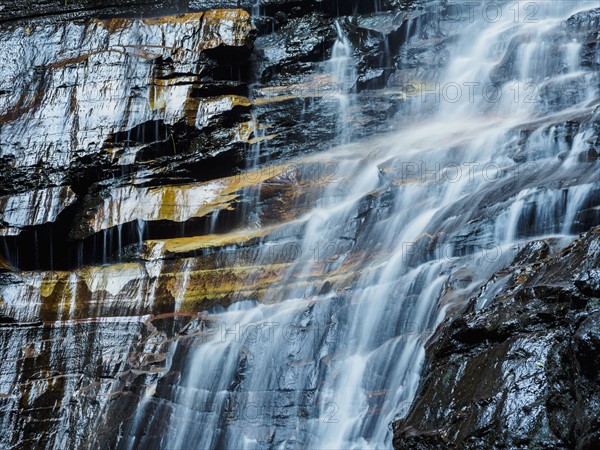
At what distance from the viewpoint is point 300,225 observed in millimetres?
12203

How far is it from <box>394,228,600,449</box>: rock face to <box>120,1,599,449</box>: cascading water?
73.2 inches

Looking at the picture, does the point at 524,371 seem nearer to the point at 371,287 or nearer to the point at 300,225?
the point at 371,287

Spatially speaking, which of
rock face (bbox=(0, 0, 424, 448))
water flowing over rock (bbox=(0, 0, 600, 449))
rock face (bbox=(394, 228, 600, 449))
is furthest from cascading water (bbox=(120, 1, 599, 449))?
rock face (bbox=(394, 228, 600, 449))

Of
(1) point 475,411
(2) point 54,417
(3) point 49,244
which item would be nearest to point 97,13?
(3) point 49,244

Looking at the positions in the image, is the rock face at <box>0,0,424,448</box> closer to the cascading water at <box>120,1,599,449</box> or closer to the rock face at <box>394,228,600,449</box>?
the cascading water at <box>120,1,599,449</box>

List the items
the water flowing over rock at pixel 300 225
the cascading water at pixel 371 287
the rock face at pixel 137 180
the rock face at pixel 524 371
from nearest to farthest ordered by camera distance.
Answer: the rock face at pixel 524 371, the water flowing over rock at pixel 300 225, the cascading water at pixel 371 287, the rock face at pixel 137 180

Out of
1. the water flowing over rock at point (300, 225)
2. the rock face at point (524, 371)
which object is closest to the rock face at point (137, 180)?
the water flowing over rock at point (300, 225)

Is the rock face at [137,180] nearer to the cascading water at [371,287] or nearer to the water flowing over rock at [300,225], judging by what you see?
the water flowing over rock at [300,225]

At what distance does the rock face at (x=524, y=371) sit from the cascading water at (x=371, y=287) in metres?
1.86

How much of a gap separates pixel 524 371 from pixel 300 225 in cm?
730

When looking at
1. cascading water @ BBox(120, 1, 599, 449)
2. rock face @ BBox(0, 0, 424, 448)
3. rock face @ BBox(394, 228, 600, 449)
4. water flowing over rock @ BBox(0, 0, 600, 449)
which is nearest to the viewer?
rock face @ BBox(394, 228, 600, 449)

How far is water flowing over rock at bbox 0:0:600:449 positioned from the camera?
6.09 m

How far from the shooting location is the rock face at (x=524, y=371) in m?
4.67

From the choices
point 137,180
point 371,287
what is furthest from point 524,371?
point 137,180
